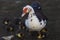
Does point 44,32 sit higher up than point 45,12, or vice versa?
point 45,12

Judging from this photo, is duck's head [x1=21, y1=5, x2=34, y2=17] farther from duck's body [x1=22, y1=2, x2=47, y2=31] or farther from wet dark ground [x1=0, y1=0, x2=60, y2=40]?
wet dark ground [x1=0, y1=0, x2=60, y2=40]

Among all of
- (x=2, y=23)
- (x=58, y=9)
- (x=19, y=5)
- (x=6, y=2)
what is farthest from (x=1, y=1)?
(x=58, y=9)

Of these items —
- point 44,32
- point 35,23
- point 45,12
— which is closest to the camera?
point 35,23

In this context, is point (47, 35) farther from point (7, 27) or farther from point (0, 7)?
point (0, 7)

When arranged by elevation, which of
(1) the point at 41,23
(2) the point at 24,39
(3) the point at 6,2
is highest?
(3) the point at 6,2

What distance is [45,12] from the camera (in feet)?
9.63

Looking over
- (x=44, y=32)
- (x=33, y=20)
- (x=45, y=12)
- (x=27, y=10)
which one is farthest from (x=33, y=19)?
(x=45, y=12)

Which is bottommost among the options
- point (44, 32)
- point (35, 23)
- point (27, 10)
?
point (44, 32)

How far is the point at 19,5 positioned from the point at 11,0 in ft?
0.73

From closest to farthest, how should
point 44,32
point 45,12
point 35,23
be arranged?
1. point 35,23
2. point 44,32
3. point 45,12

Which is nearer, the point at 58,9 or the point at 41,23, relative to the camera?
the point at 41,23

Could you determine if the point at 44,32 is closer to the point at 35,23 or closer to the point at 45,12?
the point at 35,23

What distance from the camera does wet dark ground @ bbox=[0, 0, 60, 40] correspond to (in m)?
2.56

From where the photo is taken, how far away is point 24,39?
2.46m
